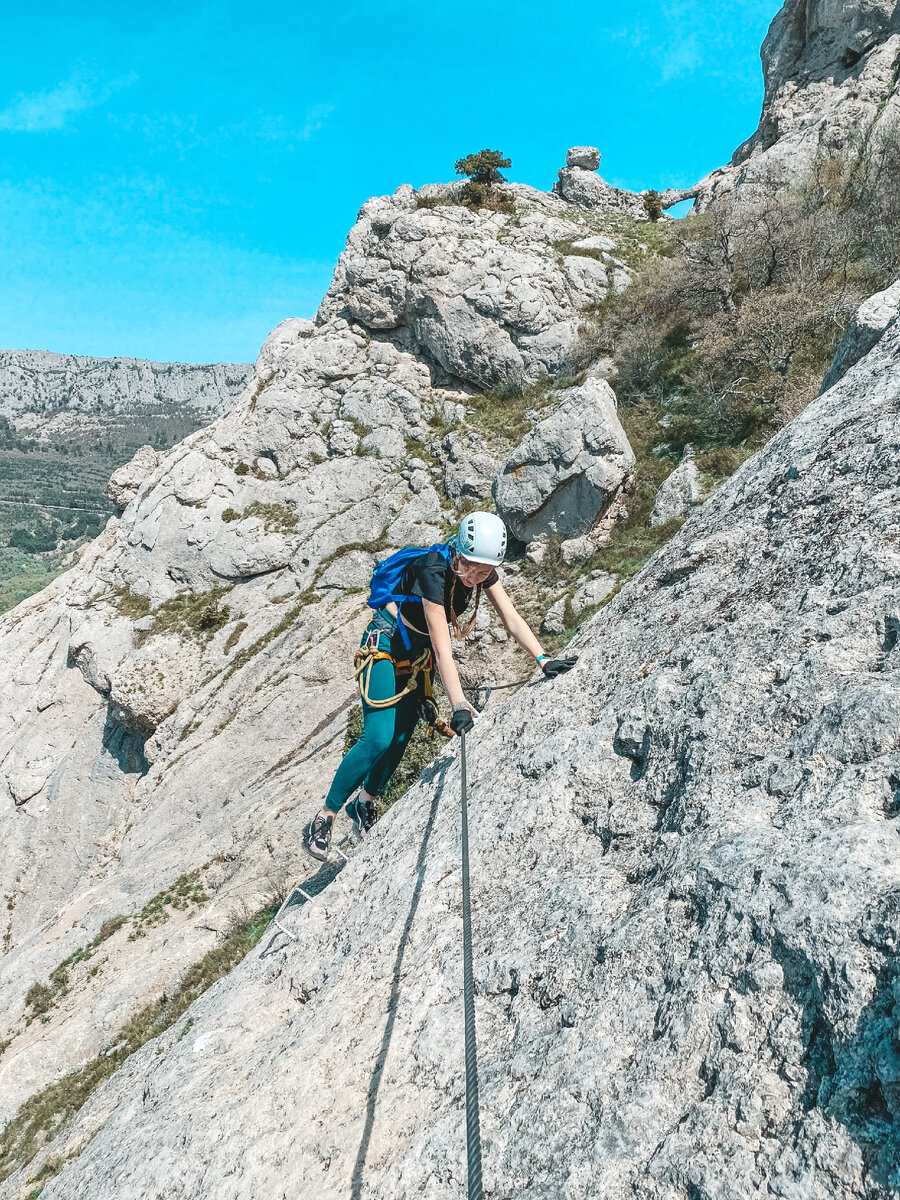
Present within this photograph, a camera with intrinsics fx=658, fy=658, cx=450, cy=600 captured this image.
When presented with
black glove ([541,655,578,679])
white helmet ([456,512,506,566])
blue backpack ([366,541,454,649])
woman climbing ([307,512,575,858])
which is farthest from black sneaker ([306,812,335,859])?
white helmet ([456,512,506,566])

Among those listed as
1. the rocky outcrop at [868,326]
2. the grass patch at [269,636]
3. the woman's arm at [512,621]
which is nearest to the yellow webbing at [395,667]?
the woman's arm at [512,621]

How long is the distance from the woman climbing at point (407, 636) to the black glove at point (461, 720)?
448 millimetres

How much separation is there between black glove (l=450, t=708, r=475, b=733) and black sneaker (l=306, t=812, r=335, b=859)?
7.88 feet

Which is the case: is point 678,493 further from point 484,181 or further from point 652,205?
point 652,205

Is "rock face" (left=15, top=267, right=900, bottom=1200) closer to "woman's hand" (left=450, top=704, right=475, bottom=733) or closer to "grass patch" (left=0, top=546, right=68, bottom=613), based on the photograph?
"woman's hand" (left=450, top=704, right=475, bottom=733)

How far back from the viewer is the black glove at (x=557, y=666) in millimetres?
4992

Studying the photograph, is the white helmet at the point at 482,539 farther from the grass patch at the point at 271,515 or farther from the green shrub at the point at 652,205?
Answer: the green shrub at the point at 652,205

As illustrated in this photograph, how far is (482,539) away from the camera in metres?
5.30

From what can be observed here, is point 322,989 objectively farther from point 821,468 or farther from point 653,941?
point 821,468

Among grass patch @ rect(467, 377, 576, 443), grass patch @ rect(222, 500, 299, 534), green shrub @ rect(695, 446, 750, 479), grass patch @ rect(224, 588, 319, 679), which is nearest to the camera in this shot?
green shrub @ rect(695, 446, 750, 479)

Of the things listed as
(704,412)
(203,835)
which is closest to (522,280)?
(704,412)

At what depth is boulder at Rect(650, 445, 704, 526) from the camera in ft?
44.2

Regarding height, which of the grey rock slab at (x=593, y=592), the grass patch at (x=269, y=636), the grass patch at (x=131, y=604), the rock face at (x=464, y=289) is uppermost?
the rock face at (x=464, y=289)

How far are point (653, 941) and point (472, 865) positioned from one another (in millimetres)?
1533
